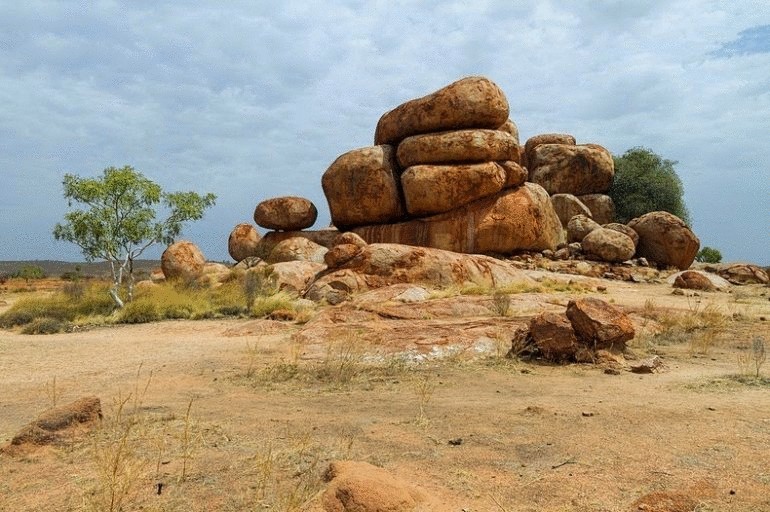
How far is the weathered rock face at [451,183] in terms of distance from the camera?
2120 cm

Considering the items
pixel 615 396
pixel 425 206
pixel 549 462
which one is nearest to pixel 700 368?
pixel 615 396

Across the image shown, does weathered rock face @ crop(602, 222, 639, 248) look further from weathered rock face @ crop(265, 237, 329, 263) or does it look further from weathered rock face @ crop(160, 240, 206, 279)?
weathered rock face @ crop(160, 240, 206, 279)

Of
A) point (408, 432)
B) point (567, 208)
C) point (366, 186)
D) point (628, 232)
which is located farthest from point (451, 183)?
point (408, 432)

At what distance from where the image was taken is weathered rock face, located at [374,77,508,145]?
2167 cm

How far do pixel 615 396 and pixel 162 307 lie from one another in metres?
13.3

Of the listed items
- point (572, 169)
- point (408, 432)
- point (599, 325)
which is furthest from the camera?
point (572, 169)

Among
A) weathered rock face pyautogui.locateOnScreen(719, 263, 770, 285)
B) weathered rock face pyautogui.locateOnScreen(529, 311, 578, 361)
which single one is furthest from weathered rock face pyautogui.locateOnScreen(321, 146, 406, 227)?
weathered rock face pyautogui.locateOnScreen(529, 311, 578, 361)

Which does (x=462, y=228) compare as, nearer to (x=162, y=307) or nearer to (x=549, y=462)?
(x=162, y=307)

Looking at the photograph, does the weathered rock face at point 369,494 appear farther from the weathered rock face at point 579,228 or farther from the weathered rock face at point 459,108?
the weathered rock face at point 579,228

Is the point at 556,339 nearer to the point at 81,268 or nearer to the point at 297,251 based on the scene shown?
the point at 297,251

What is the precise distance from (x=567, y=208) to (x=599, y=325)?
20.2 meters

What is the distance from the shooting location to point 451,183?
69.9 feet

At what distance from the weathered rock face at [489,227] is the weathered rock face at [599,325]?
523 inches

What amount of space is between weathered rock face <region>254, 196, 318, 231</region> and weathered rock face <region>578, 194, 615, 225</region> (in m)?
14.0
